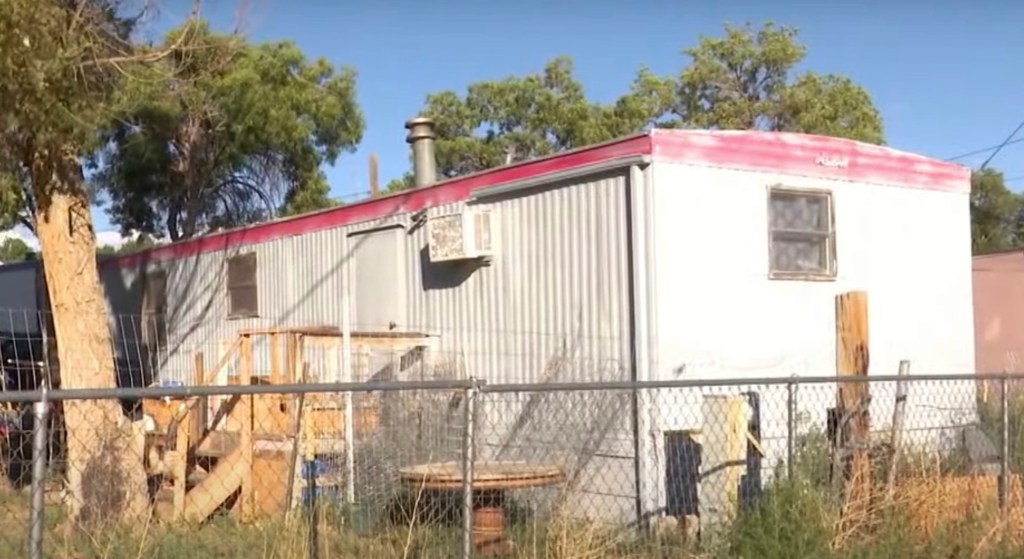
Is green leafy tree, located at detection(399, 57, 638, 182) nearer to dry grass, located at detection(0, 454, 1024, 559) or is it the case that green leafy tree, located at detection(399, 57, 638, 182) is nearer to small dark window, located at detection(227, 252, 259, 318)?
small dark window, located at detection(227, 252, 259, 318)

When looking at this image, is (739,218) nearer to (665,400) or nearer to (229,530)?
(665,400)

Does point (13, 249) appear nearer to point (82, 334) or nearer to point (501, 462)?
point (82, 334)

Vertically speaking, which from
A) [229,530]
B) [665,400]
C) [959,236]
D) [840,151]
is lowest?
[229,530]

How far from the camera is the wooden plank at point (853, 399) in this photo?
711 cm

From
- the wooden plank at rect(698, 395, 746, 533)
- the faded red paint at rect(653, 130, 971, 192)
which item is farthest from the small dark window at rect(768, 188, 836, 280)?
the wooden plank at rect(698, 395, 746, 533)

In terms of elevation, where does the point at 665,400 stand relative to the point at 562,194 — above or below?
below

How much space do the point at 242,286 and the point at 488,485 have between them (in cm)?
875

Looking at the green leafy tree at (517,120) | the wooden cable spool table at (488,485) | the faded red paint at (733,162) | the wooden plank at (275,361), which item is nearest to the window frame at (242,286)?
the faded red paint at (733,162)

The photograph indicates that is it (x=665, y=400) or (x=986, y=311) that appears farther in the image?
(x=986, y=311)

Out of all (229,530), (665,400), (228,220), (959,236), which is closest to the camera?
(229,530)

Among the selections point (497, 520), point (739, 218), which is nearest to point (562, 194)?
point (739, 218)

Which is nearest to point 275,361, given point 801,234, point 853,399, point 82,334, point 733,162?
point 82,334

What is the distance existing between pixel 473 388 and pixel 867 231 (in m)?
6.68

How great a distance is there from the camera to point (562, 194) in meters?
10.2
